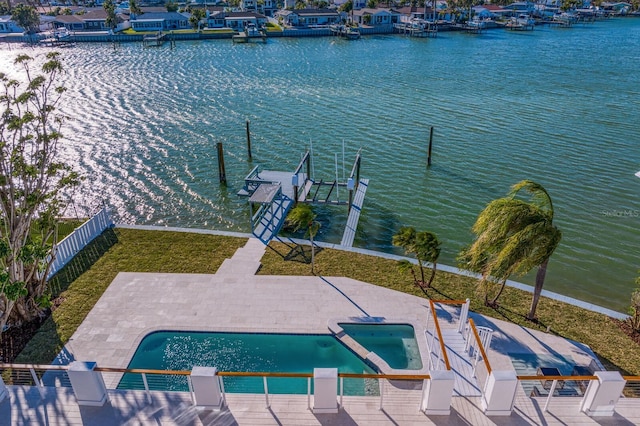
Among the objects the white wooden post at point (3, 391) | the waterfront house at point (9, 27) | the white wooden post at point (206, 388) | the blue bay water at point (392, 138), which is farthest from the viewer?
the waterfront house at point (9, 27)

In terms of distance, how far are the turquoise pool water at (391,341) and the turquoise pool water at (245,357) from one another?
2.42 ft

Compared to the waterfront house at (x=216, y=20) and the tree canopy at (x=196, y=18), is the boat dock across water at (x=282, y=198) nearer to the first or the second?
the tree canopy at (x=196, y=18)

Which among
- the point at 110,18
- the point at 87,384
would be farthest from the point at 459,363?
the point at 110,18

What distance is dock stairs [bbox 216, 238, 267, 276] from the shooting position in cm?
1823

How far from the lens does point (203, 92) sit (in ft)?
168

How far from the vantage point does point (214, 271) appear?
18.4 metres

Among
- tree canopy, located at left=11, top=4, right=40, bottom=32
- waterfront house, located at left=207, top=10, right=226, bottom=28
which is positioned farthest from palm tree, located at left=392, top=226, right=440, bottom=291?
tree canopy, located at left=11, top=4, right=40, bottom=32

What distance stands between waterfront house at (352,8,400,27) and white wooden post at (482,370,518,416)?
4265 inches

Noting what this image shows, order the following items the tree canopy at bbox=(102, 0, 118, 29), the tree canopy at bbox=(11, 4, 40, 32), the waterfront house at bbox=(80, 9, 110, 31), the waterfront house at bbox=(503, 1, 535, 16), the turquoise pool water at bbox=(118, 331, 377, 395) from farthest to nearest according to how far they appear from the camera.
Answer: the waterfront house at bbox=(503, 1, 535, 16) → the waterfront house at bbox=(80, 9, 110, 31) → the tree canopy at bbox=(102, 0, 118, 29) → the tree canopy at bbox=(11, 4, 40, 32) → the turquoise pool water at bbox=(118, 331, 377, 395)

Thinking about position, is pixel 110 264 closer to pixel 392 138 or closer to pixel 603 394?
pixel 603 394

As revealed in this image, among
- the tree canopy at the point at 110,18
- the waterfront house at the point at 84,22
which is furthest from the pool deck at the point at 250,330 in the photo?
the waterfront house at the point at 84,22

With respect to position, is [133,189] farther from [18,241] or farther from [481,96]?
[481,96]

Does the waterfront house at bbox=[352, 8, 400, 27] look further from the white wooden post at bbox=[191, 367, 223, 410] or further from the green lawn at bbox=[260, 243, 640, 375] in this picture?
the white wooden post at bbox=[191, 367, 223, 410]

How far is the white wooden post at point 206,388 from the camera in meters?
10.5
